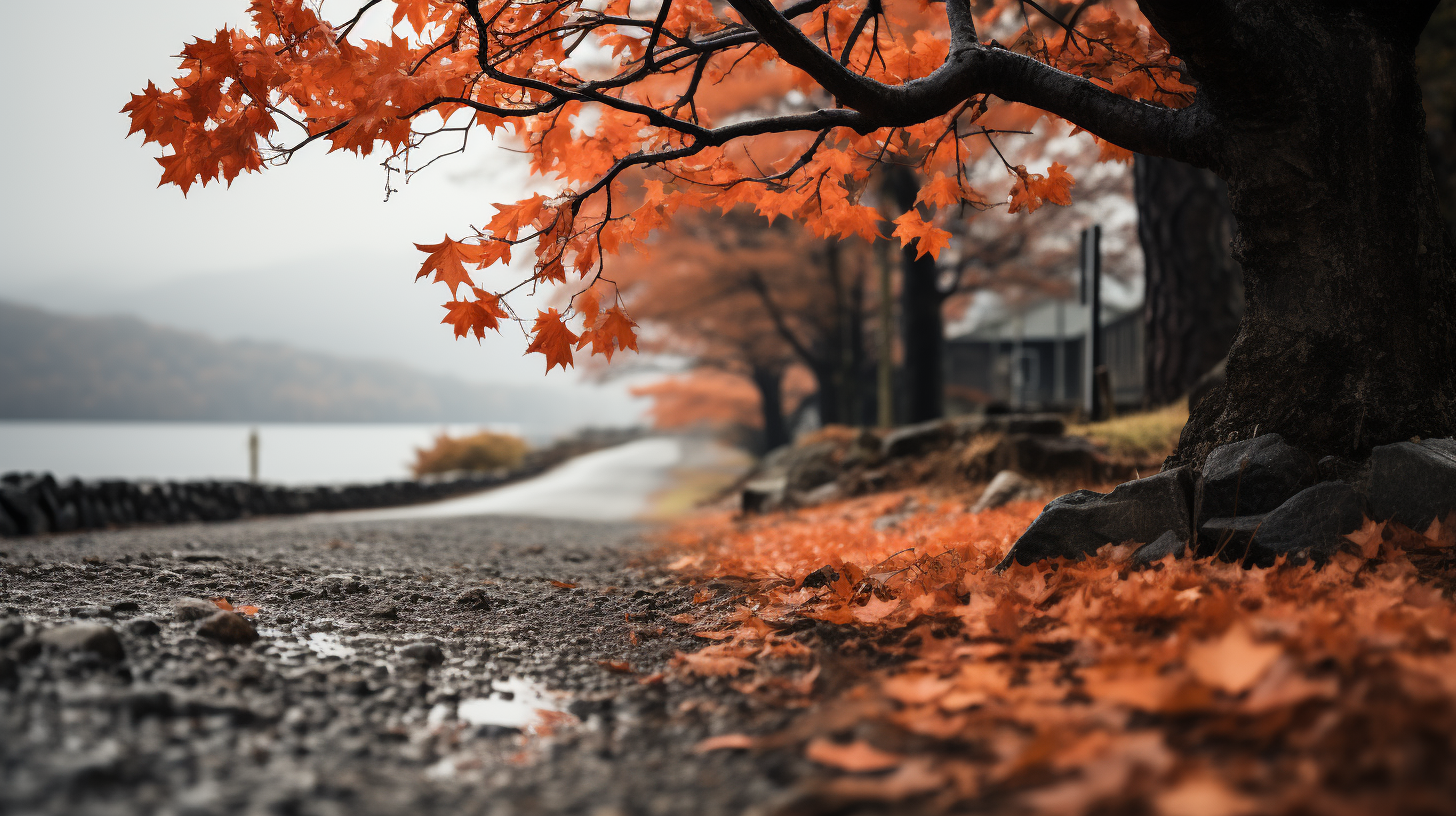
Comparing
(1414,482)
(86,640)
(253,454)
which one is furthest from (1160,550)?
(253,454)

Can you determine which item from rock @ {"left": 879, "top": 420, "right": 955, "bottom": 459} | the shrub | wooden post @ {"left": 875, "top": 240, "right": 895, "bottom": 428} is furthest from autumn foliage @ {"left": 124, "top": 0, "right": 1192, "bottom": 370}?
the shrub

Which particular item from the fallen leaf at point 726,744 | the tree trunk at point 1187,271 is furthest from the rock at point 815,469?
the fallen leaf at point 726,744

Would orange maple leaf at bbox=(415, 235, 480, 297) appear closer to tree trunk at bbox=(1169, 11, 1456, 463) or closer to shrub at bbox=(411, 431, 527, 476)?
tree trunk at bbox=(1169, 11, 1456, 463)

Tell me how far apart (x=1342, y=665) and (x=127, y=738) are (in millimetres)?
2705

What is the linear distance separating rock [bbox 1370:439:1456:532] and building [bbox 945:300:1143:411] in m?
23.1

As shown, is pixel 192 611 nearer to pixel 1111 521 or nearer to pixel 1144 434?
pixel 1111 521

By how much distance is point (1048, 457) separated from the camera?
6812 millimetres

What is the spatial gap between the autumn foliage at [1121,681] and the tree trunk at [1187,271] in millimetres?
5412

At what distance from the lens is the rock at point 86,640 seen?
2180 mm

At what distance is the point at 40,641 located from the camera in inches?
85.1

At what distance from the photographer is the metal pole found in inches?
316

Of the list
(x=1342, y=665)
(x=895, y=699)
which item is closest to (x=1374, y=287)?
(x=1342, y=665)

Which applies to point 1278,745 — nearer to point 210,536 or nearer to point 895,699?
point 895,699

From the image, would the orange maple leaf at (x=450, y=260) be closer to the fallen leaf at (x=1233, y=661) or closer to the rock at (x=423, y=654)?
the rock at (x=423, y=654)
